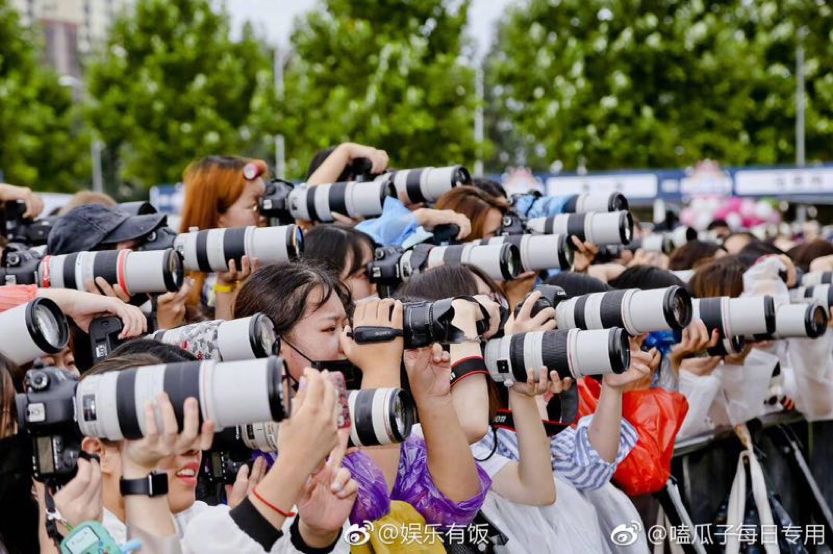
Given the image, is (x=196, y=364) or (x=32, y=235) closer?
(x=196, y=364)

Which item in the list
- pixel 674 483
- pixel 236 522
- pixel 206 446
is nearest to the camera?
pixel 206 446

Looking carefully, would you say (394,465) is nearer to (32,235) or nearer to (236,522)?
(236,522)

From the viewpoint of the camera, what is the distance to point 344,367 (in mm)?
3424

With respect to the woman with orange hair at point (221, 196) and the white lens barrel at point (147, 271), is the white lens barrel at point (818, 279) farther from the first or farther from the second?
the white lens barrel at point (147, 271)

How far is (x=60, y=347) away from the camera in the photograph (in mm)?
3246

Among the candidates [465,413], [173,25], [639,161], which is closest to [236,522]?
[465,413]

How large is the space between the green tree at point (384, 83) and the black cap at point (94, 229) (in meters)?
18.6

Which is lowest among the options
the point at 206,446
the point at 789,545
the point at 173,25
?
the point at 789,545

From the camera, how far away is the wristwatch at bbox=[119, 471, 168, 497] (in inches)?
96.8

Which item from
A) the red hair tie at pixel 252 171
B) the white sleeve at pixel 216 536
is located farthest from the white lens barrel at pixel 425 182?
the white sleeve at pixel 216 536

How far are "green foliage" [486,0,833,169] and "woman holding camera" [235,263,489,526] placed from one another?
22360mm

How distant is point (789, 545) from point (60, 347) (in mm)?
3223

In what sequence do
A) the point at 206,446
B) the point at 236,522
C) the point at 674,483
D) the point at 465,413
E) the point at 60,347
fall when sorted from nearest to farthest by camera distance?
the point at 206,446 < the point at 236,522 < the point at 60,347 < the point at 465,413 < the point at 674,483

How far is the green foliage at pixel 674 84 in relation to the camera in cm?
2517
